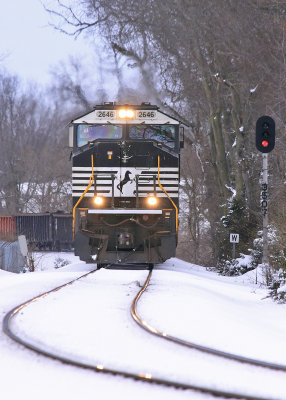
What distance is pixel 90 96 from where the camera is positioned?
174 feet

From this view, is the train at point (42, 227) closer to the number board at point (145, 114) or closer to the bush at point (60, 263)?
the bush at point (60, 263)

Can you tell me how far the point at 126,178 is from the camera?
52.9 feet

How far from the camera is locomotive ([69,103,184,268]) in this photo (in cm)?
1599

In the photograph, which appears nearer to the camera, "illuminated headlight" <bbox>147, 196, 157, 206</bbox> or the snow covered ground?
the snow covered ground

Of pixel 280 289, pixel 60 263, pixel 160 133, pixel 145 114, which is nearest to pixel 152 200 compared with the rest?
pixel 160 133

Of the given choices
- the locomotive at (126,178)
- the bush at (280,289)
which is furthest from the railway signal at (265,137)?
the bush at (280,289)

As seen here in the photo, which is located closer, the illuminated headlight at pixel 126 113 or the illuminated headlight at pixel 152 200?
the illuminated headlight at pixel 152 200

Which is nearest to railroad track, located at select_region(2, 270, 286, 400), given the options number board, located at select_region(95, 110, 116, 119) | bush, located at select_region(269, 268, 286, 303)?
bush, located at select_region(269, 268, 286, 303)

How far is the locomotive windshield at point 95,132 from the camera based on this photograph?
16250mm

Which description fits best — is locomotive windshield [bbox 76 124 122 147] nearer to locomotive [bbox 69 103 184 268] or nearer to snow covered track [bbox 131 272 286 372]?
locomotive [bbox 69 103 184 268]

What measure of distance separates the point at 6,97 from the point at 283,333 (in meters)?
67.8

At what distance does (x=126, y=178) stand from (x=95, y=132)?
1367 mm

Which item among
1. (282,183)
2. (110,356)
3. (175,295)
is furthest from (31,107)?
(110,356)

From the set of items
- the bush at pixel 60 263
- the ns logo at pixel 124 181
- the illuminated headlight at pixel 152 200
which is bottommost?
the bush at pixel 60 263
